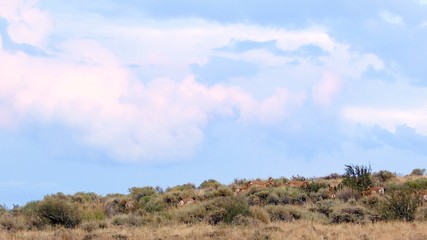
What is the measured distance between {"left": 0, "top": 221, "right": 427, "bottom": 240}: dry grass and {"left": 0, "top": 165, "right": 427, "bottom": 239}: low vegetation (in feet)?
0.10

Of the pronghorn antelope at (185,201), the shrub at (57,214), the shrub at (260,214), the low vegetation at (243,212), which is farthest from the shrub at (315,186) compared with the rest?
the shrub at (57,214)

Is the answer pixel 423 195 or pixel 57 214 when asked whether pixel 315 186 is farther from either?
pixel 57 214

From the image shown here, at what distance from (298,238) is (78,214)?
1072 cm

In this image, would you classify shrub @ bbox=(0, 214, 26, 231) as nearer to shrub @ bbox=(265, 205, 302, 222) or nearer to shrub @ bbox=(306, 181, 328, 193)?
shrub @ bbox=(265, 205, 302, 222)

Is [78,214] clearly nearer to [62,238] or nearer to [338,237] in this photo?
[62,238]

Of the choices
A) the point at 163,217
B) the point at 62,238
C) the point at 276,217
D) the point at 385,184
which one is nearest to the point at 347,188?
the point at 385,184

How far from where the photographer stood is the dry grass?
745 inches

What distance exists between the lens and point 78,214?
2634 centimetres

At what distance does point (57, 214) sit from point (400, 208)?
12427 mm

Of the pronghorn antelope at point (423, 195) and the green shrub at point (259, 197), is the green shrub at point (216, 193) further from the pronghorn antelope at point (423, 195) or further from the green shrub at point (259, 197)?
the pronghorn antelope at point (423, 195)

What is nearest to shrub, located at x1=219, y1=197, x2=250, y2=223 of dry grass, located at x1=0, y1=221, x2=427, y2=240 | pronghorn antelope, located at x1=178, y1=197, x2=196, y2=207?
dry grass, located at x1=0, y1=221, x2=427, y2=240

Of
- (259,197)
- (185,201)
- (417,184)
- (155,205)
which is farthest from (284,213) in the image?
(417,184)

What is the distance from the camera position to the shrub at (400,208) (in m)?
24.0

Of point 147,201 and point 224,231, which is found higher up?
point 147,201
